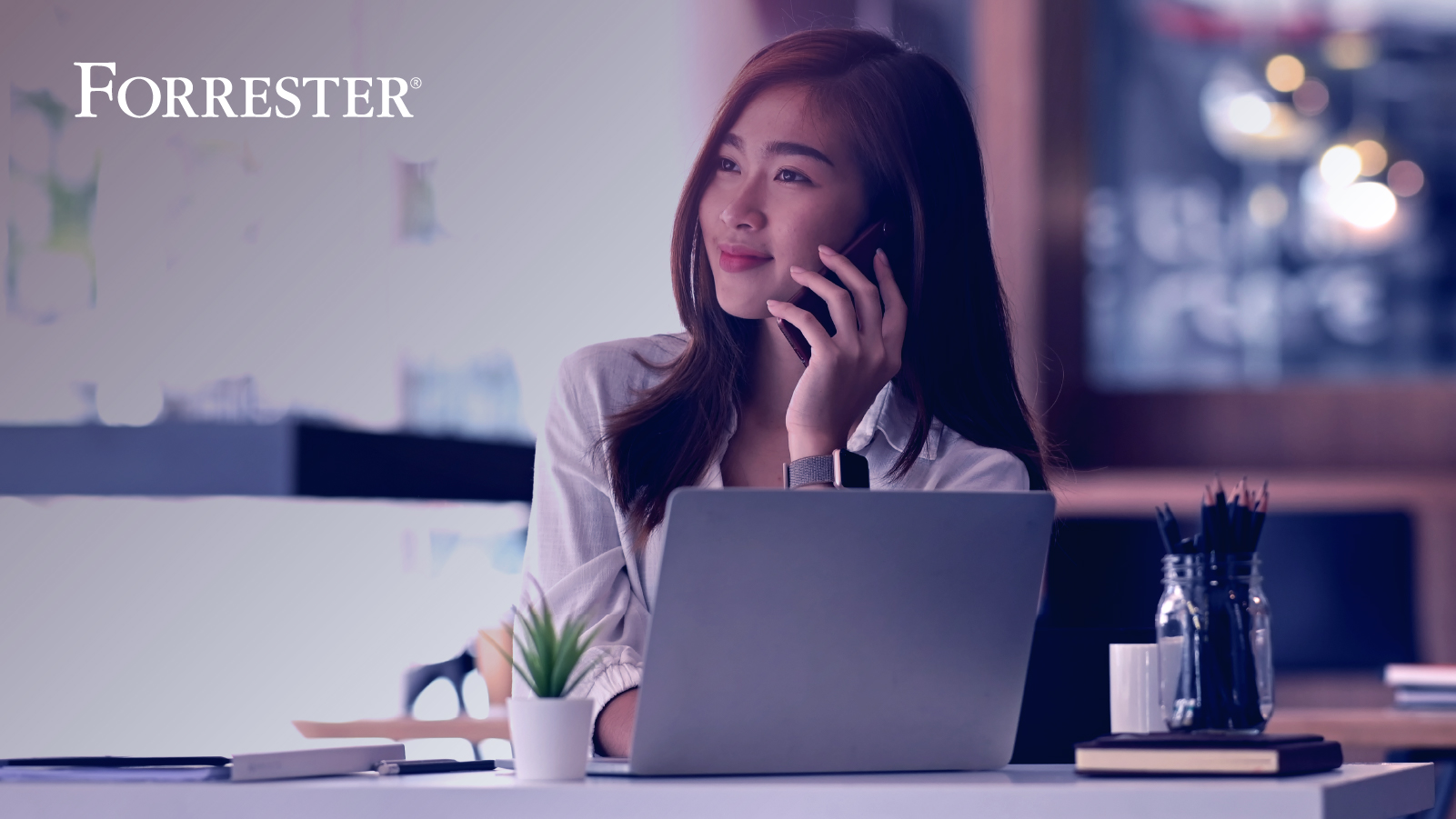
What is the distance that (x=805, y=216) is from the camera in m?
1.81

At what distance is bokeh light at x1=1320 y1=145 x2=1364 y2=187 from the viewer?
372cm

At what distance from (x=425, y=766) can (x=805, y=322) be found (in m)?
0.75

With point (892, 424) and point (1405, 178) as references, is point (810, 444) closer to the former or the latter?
point (892, 424)

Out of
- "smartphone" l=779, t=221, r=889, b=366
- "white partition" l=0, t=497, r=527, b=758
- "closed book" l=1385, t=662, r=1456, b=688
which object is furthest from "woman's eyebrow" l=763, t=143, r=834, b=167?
"closed book" l=1385, t=662, r=1456, b=688

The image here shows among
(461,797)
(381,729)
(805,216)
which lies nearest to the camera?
(461,797)

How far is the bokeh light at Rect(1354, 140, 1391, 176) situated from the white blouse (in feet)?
7.71

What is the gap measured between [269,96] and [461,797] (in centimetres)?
328

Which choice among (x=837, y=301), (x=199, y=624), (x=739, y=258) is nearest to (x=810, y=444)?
(x=837, y=301)

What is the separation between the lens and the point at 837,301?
1709mm

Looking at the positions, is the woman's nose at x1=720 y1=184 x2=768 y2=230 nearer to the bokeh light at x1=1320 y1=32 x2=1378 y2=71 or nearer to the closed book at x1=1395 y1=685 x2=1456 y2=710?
the closed book at x1=1395 y1=685 x2=1456 y2=710

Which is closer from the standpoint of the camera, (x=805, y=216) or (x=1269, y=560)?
(x=805, y=216)

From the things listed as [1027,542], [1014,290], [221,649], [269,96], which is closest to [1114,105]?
[1014,290]

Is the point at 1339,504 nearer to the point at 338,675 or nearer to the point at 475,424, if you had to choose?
the point at 475,424

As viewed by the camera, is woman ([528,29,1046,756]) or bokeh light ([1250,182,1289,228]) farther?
bokeh light ([1250,182,1289,228])
